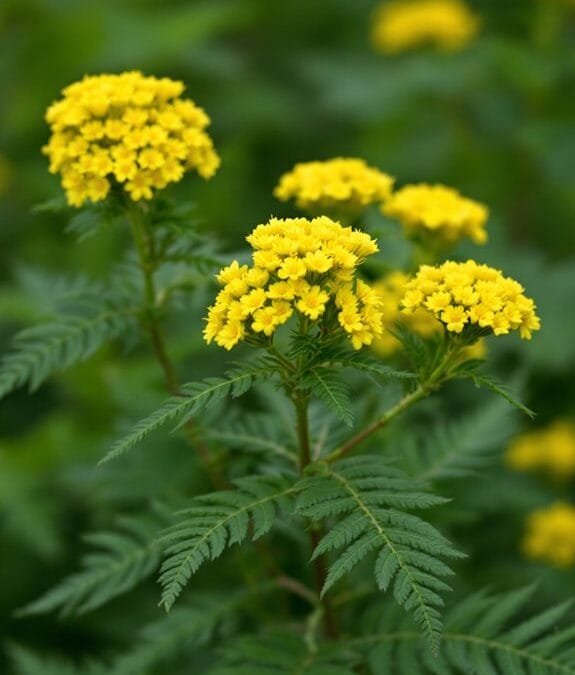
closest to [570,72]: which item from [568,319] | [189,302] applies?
[568,319]

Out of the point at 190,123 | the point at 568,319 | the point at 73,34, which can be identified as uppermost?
the point at 73,34

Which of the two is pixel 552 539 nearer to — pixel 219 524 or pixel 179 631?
pixel 179 631

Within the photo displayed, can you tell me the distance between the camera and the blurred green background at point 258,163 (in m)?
4.69

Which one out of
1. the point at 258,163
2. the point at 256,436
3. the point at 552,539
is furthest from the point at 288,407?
the point at 258,163

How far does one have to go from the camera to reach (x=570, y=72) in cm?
647

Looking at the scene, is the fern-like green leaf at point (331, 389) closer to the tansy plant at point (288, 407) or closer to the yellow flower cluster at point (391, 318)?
the tansy plant at point (288, 407)

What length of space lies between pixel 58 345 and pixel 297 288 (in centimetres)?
92

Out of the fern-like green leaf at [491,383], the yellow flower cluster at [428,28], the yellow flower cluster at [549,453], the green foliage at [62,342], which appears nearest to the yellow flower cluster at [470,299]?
the fern-like green leaf at [491,383]

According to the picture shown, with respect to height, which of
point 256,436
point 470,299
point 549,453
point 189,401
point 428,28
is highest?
point 428,28

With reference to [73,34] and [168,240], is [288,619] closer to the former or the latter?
[168,240]

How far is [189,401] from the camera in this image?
222 centimetres

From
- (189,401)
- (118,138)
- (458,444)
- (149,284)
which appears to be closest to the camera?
(189,401)

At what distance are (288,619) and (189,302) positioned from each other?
3.71 ft

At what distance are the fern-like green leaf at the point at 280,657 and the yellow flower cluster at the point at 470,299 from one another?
1.02m
